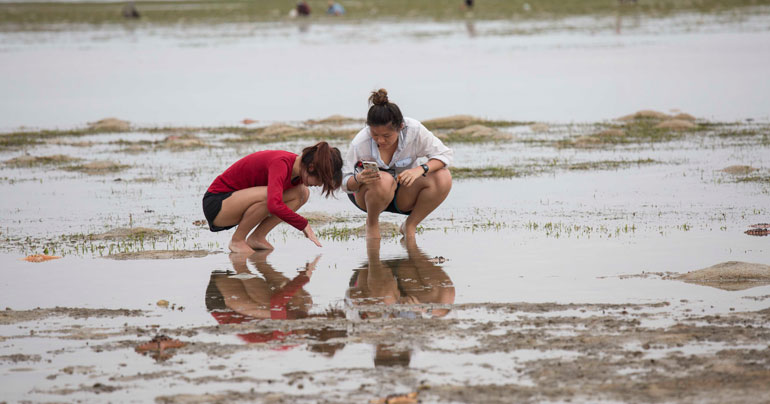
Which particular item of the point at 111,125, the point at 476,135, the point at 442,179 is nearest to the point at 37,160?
the point at 111,125

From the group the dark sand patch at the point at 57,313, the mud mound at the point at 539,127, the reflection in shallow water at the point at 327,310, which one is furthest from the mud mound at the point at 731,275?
the mud mound at the point at 539,127

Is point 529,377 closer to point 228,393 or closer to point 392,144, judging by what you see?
point 228,393

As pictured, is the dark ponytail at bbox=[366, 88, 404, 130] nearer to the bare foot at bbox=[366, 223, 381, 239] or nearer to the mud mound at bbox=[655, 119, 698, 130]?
the bare foot at bbox=[366, 223, 381, 239]

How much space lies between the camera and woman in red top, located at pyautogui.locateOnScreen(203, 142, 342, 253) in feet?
28.3

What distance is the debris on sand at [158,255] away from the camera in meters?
8.99

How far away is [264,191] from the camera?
29.6ft

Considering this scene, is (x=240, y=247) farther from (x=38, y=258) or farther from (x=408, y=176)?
(x=38, y=258)

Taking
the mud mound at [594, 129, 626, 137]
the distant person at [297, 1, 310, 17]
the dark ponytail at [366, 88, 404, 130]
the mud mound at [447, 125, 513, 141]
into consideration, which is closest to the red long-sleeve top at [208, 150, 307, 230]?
the dark ponytail at [366, 88, 404, 130]

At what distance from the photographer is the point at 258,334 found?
21.1 feet

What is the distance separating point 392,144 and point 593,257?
74.9 inches

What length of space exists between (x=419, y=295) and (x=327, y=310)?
693 millimetres

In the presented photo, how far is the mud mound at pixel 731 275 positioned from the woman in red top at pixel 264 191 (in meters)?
2.73

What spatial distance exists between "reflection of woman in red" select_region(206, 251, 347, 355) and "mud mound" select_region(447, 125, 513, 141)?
861cm

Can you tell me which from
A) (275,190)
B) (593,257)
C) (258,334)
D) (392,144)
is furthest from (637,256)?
(258,334)
